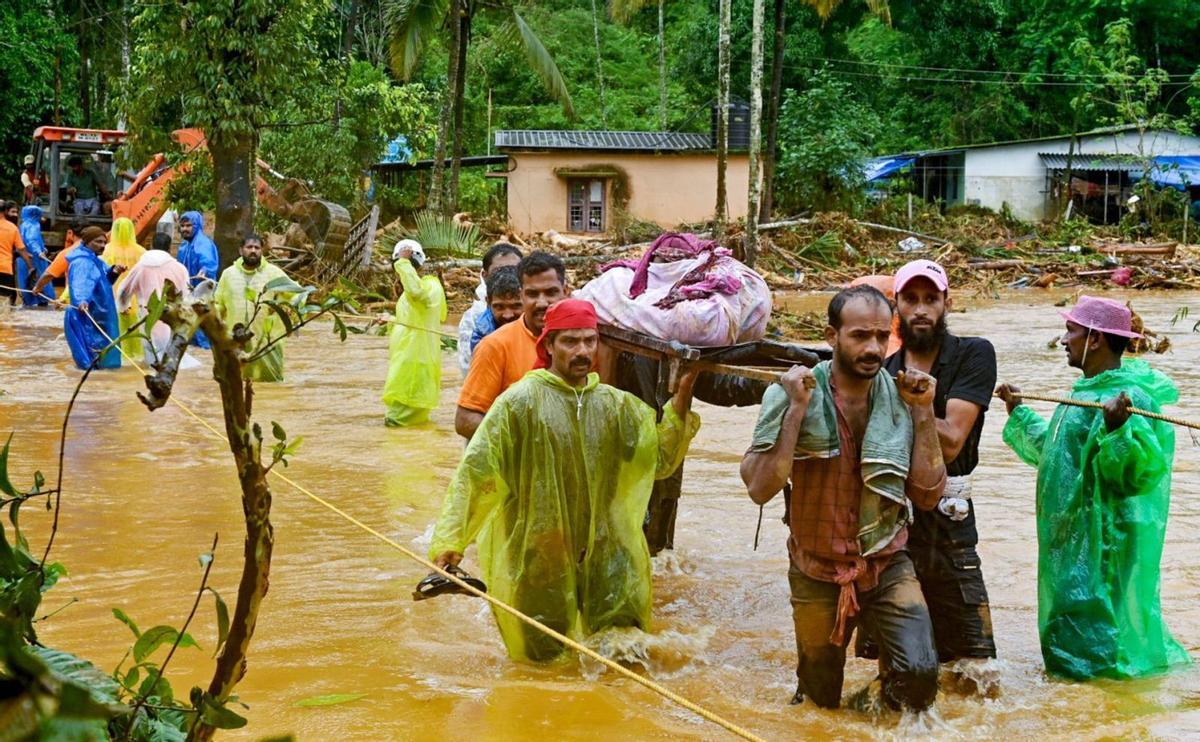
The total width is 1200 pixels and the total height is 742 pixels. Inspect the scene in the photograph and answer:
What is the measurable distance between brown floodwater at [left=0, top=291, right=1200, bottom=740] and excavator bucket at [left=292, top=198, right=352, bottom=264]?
31.6 feet

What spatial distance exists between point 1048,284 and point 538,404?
878 inches

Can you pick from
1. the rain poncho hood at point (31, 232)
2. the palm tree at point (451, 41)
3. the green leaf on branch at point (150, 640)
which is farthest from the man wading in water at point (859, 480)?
the palm tree at point (451, 41)

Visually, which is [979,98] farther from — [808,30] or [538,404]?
[538,404]

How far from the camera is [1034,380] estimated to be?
13289 millimetres

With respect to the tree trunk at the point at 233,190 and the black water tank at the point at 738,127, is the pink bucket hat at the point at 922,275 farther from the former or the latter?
the black water tank at the point at 738,127

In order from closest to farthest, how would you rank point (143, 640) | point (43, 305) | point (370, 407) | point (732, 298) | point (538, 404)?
point (143, 640), point (538, 404), point (732, 298), point (370, 407), point (43, 305)

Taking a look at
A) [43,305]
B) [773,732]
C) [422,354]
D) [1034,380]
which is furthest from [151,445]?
[43,305]

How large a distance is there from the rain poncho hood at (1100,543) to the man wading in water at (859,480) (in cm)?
83

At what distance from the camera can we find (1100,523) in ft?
15.9

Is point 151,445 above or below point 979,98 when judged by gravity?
below

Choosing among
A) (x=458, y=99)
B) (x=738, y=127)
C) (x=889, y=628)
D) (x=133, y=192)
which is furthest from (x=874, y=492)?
(x=738, y=127)

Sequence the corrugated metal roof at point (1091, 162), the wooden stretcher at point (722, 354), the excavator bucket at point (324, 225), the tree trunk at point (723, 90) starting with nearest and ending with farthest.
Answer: the wooden stretcher at point (722, 354)
the excavator bucket at point (324, 225)
the tree trunk at point (723, 90)
the corrugated metal roof at point (1091, 162)

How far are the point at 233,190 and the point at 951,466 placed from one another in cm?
1478

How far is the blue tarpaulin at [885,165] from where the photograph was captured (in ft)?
117
